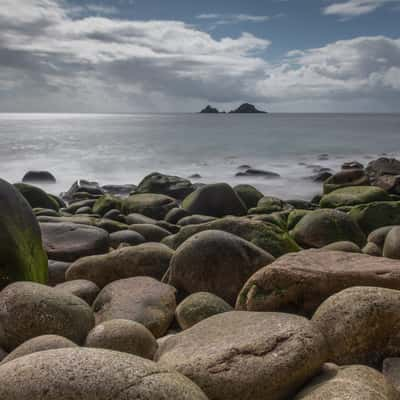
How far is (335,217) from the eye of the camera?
8.71 meters

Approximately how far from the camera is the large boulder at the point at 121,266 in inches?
231

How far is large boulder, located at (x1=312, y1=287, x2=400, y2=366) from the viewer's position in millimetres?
3391

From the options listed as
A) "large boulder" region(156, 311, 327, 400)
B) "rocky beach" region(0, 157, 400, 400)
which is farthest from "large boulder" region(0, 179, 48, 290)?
"large boulder" region(156, 311, 327, 400)

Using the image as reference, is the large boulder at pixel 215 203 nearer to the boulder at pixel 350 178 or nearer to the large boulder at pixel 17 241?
the boulder at pixel 350 178

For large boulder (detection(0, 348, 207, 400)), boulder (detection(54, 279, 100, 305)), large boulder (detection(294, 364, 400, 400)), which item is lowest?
boulder (detection(54, 279, 100, 305))

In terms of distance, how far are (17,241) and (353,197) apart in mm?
9422

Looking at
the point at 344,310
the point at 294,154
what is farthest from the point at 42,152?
the point at 344,310

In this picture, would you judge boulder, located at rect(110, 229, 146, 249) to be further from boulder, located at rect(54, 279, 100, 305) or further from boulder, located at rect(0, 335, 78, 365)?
boulder, located at rect(0, 335, 78, 365)

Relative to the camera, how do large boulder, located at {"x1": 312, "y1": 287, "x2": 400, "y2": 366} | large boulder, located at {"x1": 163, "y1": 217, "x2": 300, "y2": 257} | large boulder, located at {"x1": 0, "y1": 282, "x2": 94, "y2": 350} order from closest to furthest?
large boulder, located at {"x1": 312, "y1": 287, "x2": 400, "y2": 366} < large boulder, located at {"x1": 0, "y1": 282, "x2": 94, "y2": 350} < large boulder, located at {"x1": 163, "y1": 217, "x2": 300, "y2": 257}

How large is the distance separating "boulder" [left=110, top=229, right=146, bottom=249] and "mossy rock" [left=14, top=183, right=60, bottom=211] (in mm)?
4893

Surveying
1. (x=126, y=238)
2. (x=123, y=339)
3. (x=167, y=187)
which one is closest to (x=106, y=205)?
(x=167, y=187)

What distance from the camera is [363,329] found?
339cm

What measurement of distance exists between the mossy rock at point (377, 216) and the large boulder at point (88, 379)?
27.5ft

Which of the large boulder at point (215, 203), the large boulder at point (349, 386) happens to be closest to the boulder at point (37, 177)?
the large boulder at point (215, 203)
